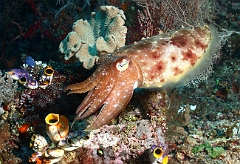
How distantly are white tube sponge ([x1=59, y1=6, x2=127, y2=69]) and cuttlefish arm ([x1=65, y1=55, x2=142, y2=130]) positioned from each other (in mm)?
1488

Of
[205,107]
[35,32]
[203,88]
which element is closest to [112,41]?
[205,107]

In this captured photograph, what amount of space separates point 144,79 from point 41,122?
1.79 meters

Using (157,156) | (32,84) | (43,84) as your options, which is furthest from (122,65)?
(32,84)

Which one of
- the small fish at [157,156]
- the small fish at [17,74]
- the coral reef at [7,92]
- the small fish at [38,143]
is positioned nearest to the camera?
the small fish at [157,156]

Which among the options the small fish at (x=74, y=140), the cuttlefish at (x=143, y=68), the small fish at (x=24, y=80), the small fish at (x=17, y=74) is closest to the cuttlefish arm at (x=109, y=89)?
the cuttlefish at (x=143, y=68)

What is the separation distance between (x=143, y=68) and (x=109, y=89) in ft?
2.13

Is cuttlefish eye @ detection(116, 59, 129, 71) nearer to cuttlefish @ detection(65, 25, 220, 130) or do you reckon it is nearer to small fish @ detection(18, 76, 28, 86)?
cuttlefish @ detection(65, 25, 220, 130)

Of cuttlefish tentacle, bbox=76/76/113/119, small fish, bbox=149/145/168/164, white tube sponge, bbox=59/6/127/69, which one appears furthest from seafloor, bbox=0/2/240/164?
cuttlefish tentacle, bbox=76/76/113/119

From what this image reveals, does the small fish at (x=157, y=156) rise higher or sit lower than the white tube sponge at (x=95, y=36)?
A: lower

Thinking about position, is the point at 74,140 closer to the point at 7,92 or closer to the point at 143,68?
the point at 143,68

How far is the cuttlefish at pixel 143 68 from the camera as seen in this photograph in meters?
2.95

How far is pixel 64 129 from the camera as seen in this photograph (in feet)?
11.2

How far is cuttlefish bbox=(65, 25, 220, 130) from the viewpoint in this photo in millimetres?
2953

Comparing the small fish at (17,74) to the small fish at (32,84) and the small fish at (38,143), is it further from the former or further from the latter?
the small fish at (38,143)
